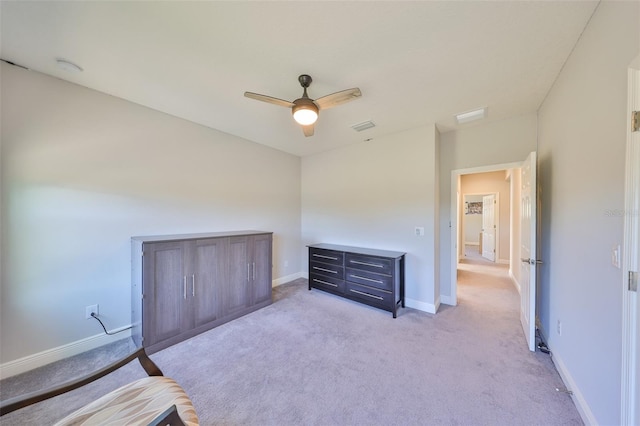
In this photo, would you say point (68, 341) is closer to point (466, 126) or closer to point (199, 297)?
point (199, 297)

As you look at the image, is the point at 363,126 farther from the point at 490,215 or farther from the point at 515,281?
the point at 490,215

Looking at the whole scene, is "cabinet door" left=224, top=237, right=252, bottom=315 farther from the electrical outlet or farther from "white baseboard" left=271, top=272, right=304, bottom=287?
the electrical outlet

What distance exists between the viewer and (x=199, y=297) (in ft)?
8.64

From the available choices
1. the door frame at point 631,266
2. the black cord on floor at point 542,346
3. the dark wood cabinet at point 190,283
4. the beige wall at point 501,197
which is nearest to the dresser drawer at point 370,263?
the dark wood cabinet at point 190,283

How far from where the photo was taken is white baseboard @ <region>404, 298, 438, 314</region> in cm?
319

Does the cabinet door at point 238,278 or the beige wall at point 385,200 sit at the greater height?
the beige wall at point 385,200

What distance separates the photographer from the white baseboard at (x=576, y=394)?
1.46 meters

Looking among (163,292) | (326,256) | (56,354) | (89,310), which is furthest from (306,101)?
(56,354)

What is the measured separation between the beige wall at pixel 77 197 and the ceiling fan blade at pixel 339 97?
83.6 inches

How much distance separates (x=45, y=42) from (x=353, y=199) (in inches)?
148

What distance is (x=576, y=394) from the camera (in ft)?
5.38

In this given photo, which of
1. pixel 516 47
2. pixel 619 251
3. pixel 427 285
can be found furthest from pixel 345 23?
pixel 427 285

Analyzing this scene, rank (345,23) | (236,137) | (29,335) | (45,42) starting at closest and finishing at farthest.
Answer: (345,23), (45,42), (29,335), (236,137)

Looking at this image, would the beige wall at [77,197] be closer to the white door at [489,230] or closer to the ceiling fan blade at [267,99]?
the ceiling fan blade at [267,99]
